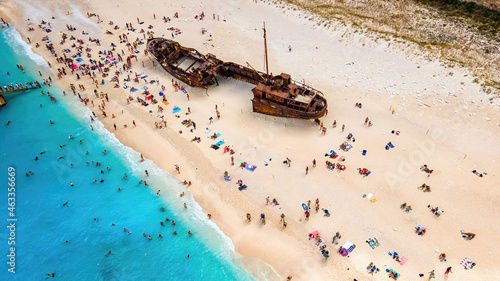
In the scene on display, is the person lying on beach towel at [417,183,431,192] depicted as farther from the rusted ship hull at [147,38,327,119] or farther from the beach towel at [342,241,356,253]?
the rusted ship hull at [147,38,327,119]

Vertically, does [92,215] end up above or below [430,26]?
below

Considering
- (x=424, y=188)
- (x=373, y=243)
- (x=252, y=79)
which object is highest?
Result: (x=252, y=79)

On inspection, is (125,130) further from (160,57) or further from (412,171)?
(412,171)

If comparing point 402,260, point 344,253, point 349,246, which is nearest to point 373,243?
point 349,246

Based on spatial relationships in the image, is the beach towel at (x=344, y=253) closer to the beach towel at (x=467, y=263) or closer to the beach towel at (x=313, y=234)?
the beach towel at (x=313, y=234)

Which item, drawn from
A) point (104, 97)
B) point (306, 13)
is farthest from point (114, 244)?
point (306, 13)

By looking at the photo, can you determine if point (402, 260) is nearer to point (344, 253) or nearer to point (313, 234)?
point (344, 253)
